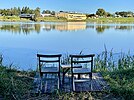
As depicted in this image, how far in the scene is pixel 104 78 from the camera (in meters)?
7.64

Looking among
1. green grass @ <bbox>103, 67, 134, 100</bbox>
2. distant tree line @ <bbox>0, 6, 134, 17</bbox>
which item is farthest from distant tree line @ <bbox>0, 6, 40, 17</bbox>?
green grass @ <bbox>103, 67, 134, 100</bbox>

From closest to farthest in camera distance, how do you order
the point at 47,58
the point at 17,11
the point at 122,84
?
the point at 47,58 → the point at 122,84 → the point at 17,11

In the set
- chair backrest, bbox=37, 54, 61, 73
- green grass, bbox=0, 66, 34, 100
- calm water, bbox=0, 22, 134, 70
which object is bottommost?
calm water, bbox=0, 22, 134, 70

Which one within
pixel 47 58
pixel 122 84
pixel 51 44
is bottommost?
pixel 51 44

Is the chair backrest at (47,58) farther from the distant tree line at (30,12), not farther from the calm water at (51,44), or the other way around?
the distant tree line at (30,12)

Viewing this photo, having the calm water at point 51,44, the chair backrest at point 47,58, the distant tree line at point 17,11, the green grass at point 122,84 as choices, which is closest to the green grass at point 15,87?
the chair backrest at point 47,58

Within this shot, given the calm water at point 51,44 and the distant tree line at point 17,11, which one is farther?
the distant tree line at point 17,11

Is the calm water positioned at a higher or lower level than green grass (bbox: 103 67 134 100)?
lower

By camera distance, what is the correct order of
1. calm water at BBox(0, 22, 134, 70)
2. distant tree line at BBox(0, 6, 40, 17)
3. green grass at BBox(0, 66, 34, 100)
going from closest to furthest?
green grass at BBox(0, 66, 34, 100), calm water at BBox(0, 22, 134, 70), distant tree line at BBox(0, 6, 40, 17)

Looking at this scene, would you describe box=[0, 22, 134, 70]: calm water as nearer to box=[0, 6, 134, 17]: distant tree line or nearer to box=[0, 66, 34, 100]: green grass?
box=[0, 66, 34, 100]: green grass

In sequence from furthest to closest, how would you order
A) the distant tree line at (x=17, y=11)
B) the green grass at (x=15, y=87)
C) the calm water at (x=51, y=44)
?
the distant tree line at (x=17, y=11)
the calm water at (x=51, y=44)
the green grass at (x=15, y=87)

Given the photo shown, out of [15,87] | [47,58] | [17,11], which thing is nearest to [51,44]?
[15,87]

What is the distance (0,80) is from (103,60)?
5.35 metres

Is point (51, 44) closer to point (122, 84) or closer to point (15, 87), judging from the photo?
point (122, 84)
